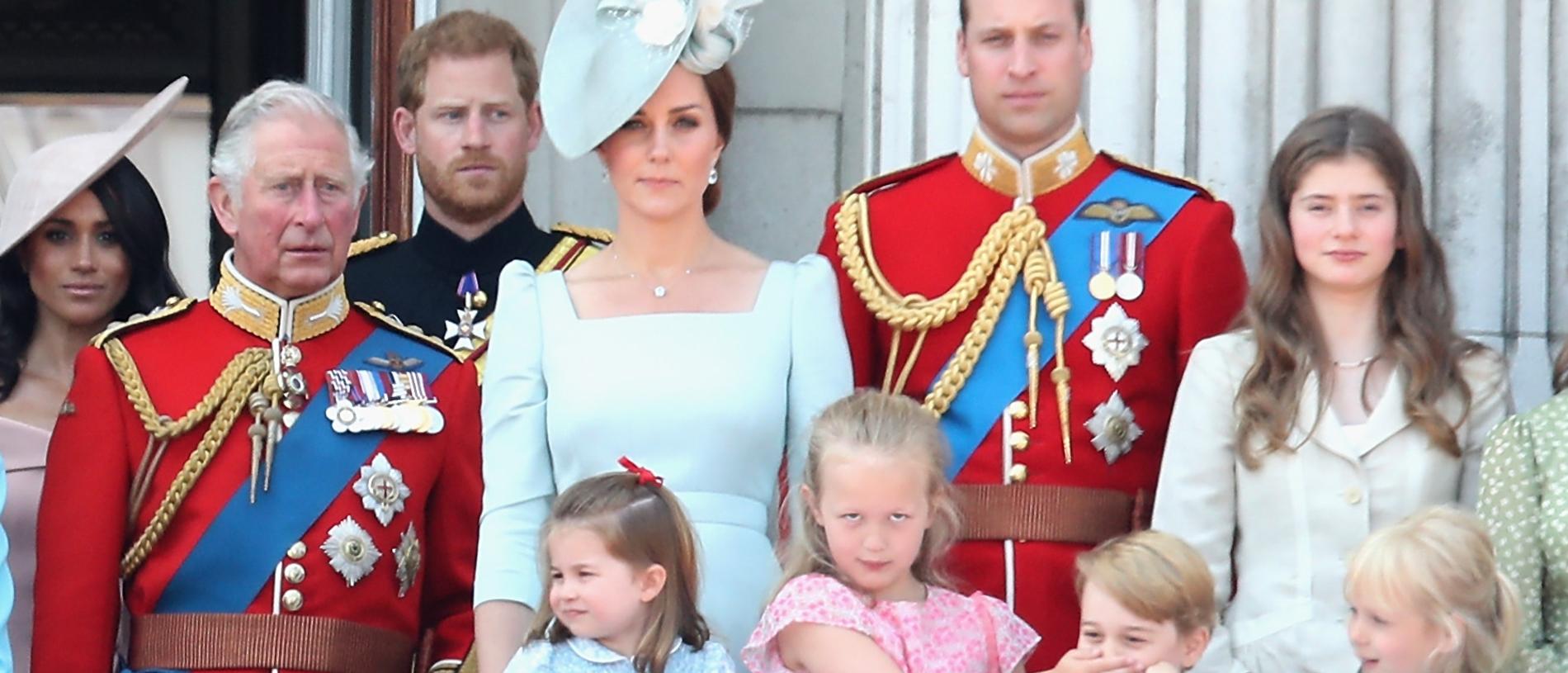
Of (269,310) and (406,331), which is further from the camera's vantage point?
(406,331)

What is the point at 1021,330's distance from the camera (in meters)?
4.49

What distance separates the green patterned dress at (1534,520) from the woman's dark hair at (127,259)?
2.13m

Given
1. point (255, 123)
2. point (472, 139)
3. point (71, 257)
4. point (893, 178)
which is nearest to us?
point (893, 178)

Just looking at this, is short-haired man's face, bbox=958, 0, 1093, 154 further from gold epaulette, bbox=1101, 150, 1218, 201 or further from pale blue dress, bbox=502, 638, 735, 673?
pale blue dress, bbox=502, 638, 735, 673

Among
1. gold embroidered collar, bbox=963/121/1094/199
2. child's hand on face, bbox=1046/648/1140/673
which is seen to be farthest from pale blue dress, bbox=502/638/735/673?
gold embroidered collar, bbox=963/121/1094/199

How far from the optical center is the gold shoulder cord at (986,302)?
14.6 ft

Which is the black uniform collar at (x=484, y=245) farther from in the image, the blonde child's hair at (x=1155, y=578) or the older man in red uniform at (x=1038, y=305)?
the blonde child's hair at (x=1155, y=578)

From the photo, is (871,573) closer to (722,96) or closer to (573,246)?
(722,96)

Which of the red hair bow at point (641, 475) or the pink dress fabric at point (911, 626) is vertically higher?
the red hair bow at point (641, 475)

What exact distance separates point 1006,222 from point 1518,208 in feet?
3.29

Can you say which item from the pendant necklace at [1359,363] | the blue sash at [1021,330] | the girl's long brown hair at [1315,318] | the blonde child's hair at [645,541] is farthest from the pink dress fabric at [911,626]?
the pendant necklace at [1359,363]

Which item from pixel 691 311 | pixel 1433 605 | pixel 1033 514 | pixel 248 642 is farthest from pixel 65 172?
pixel 1433 605

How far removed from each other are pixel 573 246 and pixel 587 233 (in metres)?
0.05

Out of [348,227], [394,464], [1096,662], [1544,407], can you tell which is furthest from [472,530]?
[1544,407]
